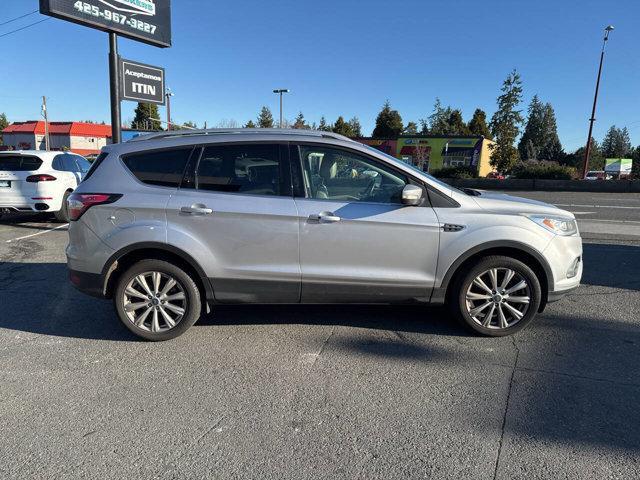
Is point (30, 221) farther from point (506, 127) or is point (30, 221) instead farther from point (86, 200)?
point (506, 127)

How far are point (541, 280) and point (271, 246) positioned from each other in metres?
2.45

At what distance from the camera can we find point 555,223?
4109 mm

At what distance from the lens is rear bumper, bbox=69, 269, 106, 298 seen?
4062 millimetres

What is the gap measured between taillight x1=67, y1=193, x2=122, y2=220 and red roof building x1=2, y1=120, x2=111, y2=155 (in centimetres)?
8985

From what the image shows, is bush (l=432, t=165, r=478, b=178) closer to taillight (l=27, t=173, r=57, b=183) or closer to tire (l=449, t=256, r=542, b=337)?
taillight (l=27, t=173, r=57, b=183)

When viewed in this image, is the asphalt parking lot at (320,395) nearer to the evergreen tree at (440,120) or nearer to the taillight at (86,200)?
the taillight at (86,200)

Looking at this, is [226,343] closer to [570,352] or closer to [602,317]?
[570,352]

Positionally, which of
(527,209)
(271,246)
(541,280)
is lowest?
(541,280)

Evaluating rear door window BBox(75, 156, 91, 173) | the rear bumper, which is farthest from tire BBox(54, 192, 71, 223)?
the rear bumper

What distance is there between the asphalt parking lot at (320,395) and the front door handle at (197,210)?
1175mm

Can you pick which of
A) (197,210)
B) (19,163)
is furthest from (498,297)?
(19,163)

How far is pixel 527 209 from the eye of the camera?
162 inches

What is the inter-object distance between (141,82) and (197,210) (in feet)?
26.2

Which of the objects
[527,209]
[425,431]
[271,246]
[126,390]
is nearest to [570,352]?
[527,209]
